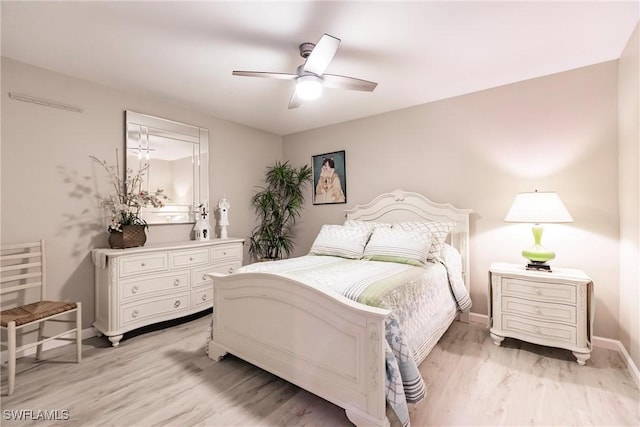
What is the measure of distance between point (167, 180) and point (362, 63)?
99.3 inches

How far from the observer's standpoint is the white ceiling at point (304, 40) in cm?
186

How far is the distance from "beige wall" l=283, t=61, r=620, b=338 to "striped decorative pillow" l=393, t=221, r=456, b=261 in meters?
0.40

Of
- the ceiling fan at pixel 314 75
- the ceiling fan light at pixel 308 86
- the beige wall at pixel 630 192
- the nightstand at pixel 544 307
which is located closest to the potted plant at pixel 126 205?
the ceiling fan at pixel 314 75

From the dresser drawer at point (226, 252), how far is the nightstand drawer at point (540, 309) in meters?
2.93

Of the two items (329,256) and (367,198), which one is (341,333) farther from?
(367,198)

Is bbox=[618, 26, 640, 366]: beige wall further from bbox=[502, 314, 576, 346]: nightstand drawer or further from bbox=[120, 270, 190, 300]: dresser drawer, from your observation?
bbox=[120, 270, 190, 300]: dresser drawer

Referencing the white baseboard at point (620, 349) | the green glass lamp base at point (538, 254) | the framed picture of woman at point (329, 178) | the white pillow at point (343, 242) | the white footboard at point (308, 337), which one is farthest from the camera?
the framed picture of woman at point (329, 178)

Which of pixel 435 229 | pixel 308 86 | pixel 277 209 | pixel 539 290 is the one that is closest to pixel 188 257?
pixel 277 209

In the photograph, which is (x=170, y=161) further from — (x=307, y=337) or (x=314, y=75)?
(x=307, y=337)

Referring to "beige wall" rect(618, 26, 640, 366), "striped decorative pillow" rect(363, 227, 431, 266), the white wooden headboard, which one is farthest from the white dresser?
"beige wall" rect(618, 26, 640, 366)

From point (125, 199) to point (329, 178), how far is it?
2552 mm

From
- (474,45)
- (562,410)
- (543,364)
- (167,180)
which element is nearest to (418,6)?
(474,45)

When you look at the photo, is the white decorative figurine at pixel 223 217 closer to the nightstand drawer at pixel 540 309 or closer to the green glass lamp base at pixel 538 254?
the nightstand drawer at pixel 540 309

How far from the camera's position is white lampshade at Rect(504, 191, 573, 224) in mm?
2348
